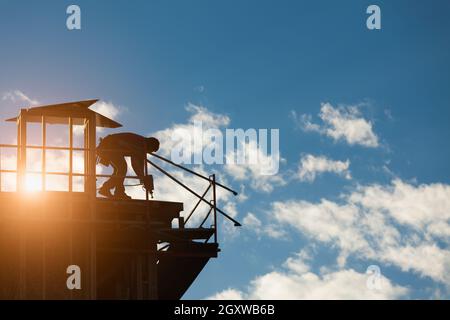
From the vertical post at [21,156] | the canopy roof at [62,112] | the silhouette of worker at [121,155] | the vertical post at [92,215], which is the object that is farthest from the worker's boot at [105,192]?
the vertical post at [21,156]

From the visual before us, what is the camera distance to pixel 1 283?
27984mm

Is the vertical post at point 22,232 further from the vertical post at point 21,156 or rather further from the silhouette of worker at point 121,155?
the silhouette of worker at point 121,155

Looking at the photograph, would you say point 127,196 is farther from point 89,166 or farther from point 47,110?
point 47,110

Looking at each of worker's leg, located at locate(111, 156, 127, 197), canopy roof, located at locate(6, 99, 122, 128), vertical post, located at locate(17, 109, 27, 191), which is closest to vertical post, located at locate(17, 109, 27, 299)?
vertical post, located at locate(17, 109, 27, 191)

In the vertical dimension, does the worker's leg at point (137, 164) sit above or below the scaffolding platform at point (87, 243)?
above

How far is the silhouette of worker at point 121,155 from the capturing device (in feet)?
95.7

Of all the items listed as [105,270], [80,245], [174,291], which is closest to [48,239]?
[80,245]

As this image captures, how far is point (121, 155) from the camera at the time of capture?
29.4 m

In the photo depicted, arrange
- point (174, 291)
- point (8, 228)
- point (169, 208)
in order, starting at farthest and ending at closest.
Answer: point (174, 291) → point (169, 208) → point (8, 228)

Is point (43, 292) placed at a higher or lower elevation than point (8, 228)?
lower

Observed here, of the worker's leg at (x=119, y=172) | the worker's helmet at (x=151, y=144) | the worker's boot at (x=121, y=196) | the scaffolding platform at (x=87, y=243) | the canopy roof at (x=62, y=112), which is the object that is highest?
the canopy roof at (x=62, y=112)

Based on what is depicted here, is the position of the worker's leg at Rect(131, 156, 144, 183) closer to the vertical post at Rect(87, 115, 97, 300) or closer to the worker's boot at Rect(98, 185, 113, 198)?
the worker's boot at Rect(98, 185, 113, 198)

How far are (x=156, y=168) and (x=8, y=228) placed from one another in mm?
4504

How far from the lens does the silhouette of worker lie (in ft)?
95.7
